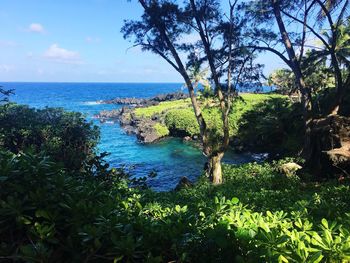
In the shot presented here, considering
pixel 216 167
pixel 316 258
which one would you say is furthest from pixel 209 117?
pixel 316 258

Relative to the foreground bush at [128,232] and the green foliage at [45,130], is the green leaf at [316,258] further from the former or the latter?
the green foliage at [45,130]

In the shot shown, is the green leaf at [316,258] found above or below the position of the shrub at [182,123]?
above

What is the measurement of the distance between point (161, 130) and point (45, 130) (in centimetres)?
2339

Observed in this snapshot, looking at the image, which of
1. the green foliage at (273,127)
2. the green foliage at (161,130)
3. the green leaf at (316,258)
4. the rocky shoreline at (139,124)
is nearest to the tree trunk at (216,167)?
the green foliage at (273,127)

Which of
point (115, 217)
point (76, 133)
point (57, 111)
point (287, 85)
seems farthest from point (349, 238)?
point (287, 85)

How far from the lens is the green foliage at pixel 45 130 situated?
16578 mm

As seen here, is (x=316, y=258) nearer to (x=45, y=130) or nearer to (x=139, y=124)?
(x=45, y=130)

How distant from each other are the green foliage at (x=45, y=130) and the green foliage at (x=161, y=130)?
2058cm

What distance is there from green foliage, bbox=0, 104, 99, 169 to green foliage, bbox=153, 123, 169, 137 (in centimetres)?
2058

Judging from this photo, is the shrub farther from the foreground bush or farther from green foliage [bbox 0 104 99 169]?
the foreground bush

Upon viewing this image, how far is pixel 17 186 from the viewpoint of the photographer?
105 inches

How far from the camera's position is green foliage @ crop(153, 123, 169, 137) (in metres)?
39.5

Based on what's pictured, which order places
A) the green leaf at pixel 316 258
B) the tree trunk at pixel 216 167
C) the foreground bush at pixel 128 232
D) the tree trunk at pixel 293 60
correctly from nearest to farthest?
the green leaf at pixel 316 258 < the foreground bush at pixel 128 232 < the tree trunk at pixel 216 167 < the tree trunk at pixel 293 60

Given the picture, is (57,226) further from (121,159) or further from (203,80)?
(121,159)
